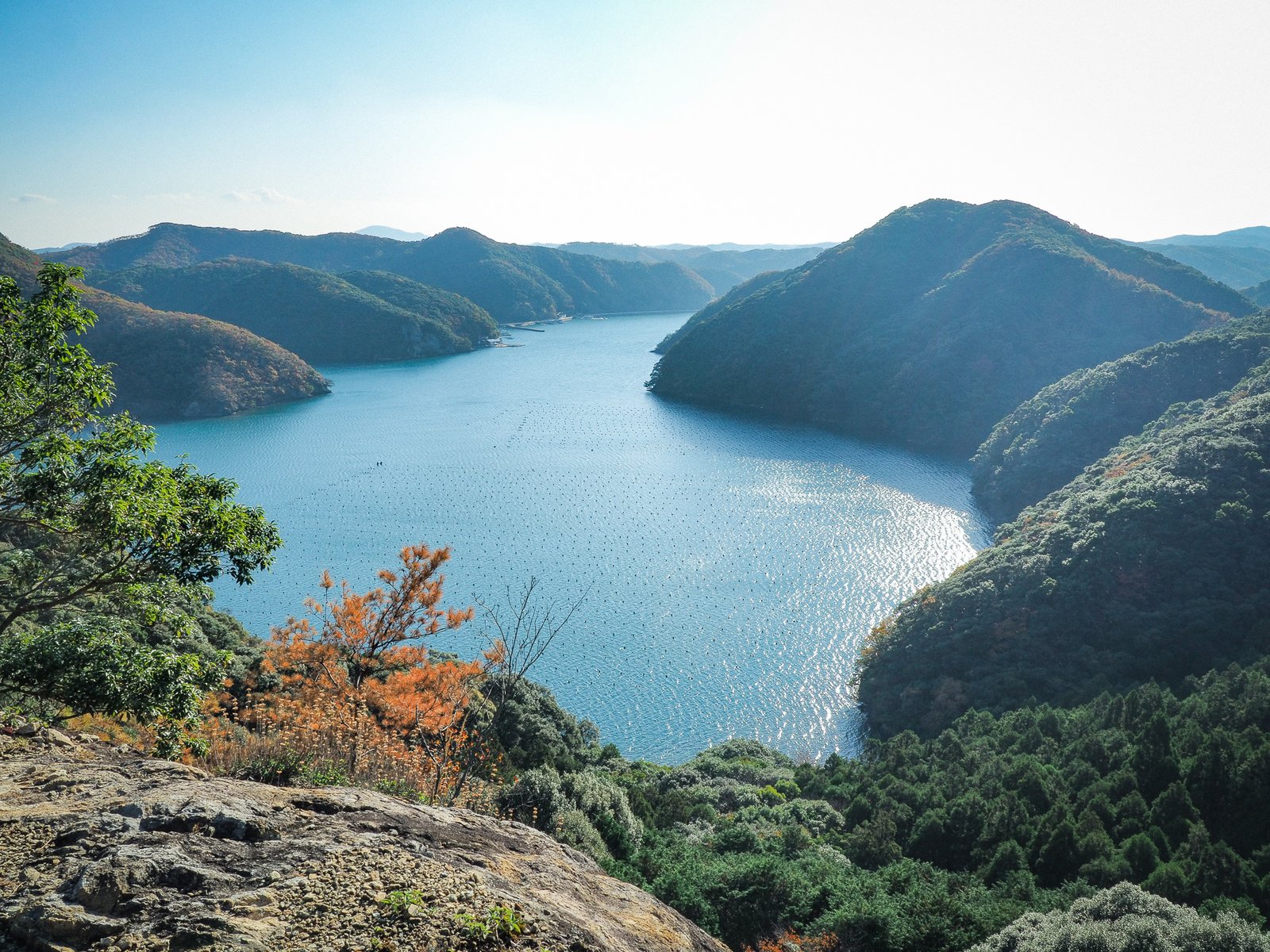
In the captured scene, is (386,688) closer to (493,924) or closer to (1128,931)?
(493,924)

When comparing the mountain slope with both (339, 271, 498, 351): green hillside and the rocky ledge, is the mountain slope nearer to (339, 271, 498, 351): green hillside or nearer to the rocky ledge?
(339, 271, 498, 351): green hillside

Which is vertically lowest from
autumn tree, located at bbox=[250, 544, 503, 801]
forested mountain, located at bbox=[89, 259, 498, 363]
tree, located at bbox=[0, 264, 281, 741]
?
autumn tree, located at bbox=[250, 544, 503, 801]

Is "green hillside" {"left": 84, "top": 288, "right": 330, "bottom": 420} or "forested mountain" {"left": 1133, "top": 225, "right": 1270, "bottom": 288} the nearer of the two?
"green hillside" {"left": 84, "top": 288, "right": 330, "bottom": 420}

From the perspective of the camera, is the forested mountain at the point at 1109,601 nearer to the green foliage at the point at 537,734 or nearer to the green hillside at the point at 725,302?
the green foliage at the point at 537,734

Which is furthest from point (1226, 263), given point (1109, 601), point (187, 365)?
point (187, 365)

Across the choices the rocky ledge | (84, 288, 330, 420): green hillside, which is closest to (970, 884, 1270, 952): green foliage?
the rocky ledge

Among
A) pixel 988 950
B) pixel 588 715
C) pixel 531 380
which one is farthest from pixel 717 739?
pixel 531 380

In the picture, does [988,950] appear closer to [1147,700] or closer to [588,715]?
[1147,700]

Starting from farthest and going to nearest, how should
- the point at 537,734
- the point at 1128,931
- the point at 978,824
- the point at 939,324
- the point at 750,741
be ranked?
the point at 939,324 → the point at 750,741 → the point at 537,734 → the point at 978,824 → the point at 1128,931
